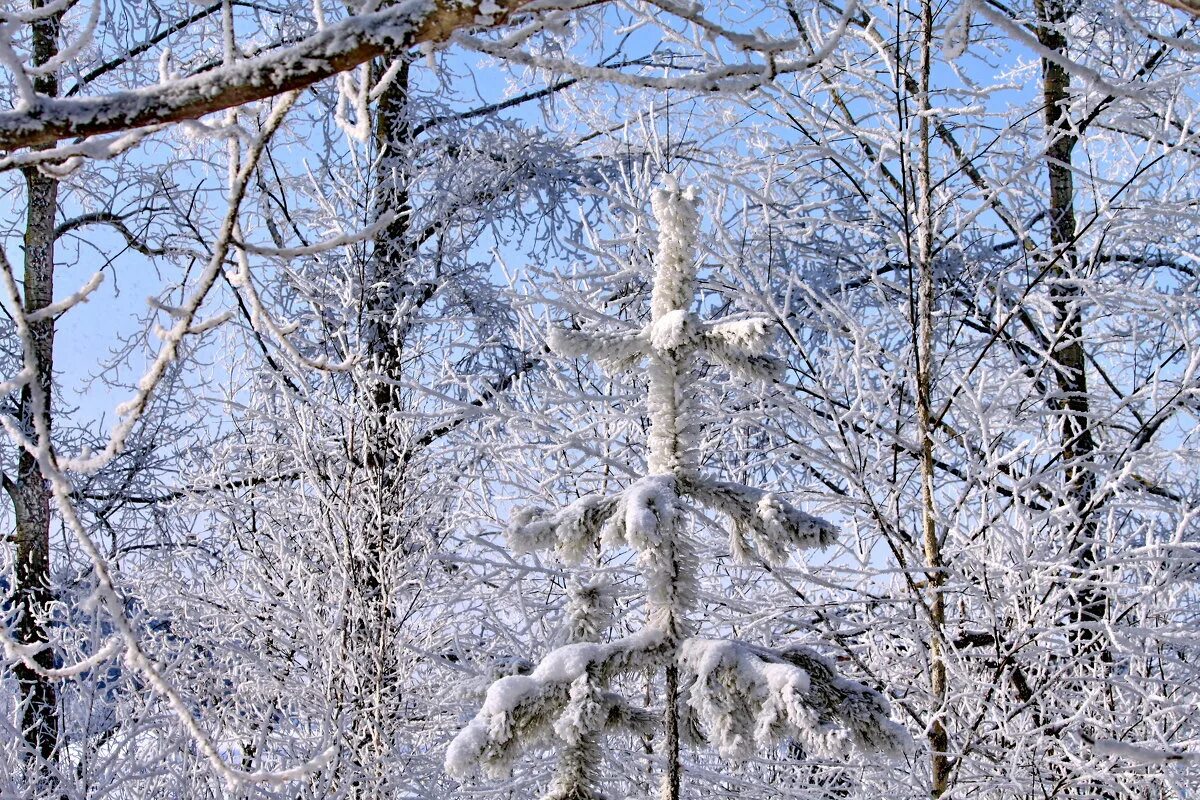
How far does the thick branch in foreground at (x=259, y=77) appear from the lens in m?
1.67

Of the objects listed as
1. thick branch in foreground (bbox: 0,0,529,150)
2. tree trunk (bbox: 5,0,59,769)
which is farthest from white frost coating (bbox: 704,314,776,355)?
tree trunk (bbox: 5,0,59,769)

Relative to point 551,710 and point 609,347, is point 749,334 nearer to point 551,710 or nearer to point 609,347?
point 609,347

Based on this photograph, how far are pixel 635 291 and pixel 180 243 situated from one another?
4.51m

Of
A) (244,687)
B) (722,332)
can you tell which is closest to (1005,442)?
(722,332)

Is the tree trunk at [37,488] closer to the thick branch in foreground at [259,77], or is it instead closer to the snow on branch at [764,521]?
the snow on branch at [764,521]

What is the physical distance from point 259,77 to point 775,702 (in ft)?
6.44

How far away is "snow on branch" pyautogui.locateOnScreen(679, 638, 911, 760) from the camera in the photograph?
270 cm

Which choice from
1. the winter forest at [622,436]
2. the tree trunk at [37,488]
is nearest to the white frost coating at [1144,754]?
the winter forest at [622,436]

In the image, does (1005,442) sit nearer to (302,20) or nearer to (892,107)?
(892,107)

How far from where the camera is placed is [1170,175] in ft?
23.2

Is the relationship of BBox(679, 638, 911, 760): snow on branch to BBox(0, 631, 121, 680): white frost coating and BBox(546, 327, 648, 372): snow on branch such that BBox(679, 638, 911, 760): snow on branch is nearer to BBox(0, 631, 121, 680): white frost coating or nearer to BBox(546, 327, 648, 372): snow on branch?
BBox(546, 327, 648, 372): snow on branch

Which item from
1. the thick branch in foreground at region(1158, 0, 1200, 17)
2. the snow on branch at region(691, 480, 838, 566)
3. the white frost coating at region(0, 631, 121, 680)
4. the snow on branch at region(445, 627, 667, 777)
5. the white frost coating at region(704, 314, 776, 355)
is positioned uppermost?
the thick branch in foreground at region(1158, 0, 1200, 17)

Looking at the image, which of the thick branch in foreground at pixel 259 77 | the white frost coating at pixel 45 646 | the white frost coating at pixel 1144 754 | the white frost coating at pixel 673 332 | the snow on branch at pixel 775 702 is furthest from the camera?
the white frost coating at pixel 673 332

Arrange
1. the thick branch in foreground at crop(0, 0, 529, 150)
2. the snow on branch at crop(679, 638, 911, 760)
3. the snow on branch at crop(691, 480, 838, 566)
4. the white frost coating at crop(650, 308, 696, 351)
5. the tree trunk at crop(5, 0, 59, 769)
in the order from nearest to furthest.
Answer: the thick branch in foreground at crop(0, 0, 529, 150) → the snow on branch at crop(679, 638, 911, 760) → the snow on branch at crop(691, 480, 838, 566) → the white frost coating at crop(650, 308, 696, 351) → the tree trunk at crop(5, 0, 59, 769)
